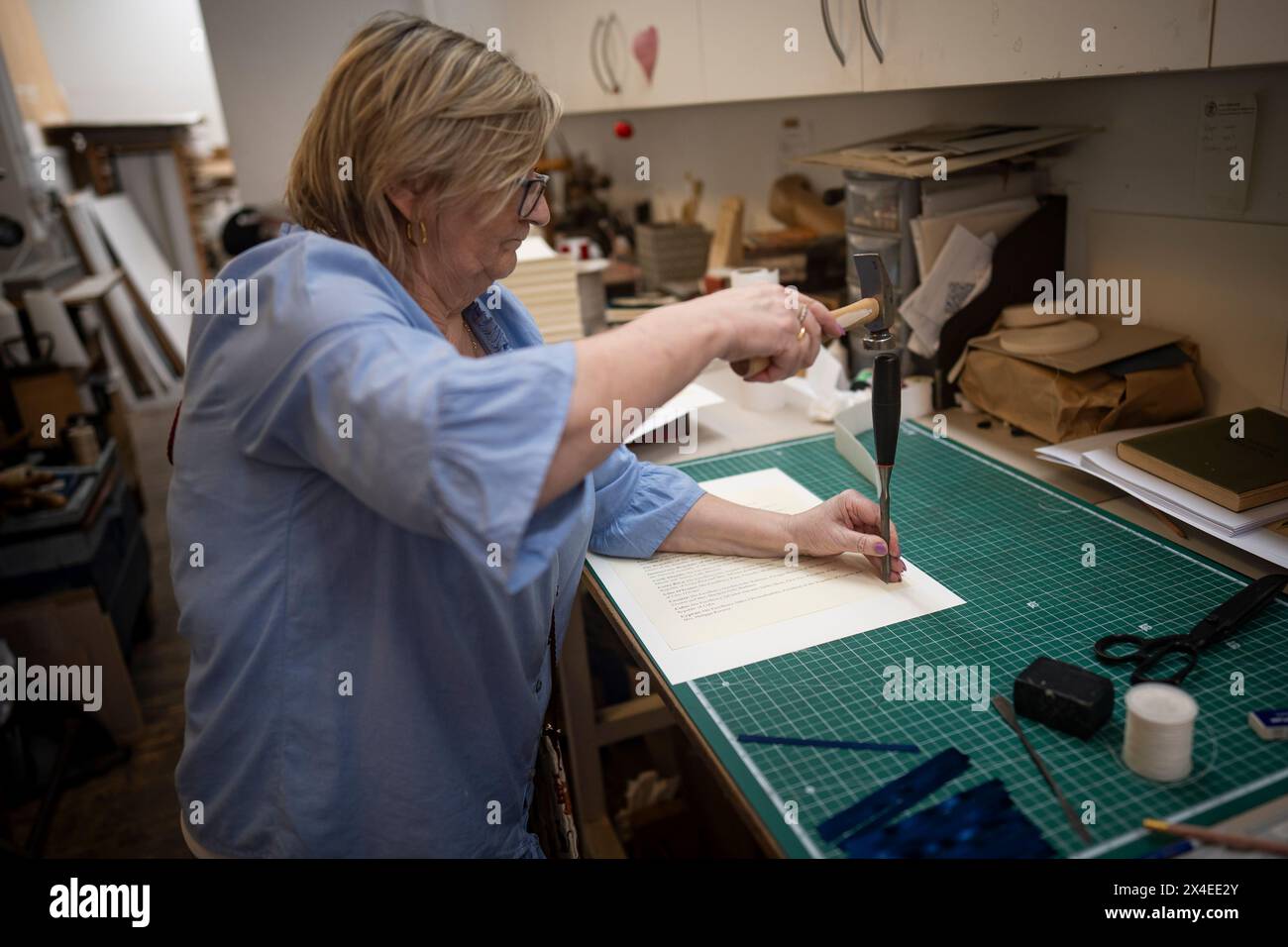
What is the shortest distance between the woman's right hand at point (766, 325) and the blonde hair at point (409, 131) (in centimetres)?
25

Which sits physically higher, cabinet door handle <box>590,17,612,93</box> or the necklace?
cabinet door handle <box>590,17,612,93</box>

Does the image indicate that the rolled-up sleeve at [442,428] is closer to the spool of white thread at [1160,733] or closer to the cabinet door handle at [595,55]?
the spool of white thread at [1160,733]

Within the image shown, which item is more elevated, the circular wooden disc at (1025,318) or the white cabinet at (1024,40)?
the white cabinet at (1024,40)

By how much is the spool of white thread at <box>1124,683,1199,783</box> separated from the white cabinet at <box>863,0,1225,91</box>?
684 millimetres

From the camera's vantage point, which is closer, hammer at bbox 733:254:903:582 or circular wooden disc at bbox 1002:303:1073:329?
hammer at bbox 733:254:903:582

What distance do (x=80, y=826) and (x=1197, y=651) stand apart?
2395mm

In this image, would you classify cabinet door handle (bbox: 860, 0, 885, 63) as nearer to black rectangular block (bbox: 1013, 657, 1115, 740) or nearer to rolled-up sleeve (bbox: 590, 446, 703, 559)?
rolled-up sleeve (bbox: 590, 446, 703, 559)

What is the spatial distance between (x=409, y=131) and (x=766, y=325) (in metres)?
0.39

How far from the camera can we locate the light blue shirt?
71 cm

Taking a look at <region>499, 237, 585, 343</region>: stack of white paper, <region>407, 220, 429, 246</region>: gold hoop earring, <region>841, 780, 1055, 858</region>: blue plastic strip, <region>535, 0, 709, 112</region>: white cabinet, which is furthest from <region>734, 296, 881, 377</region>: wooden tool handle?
<region>499, 237, 585, 343</region>: stack of white paper

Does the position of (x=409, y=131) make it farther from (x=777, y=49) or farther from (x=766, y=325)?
(x=777, y=49)

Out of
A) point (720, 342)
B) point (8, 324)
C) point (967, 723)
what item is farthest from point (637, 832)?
point (8, 324)

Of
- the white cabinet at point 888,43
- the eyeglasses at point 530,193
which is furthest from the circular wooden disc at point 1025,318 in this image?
the eyeglasses at point 530,193

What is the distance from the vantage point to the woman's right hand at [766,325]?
0.89 metres
